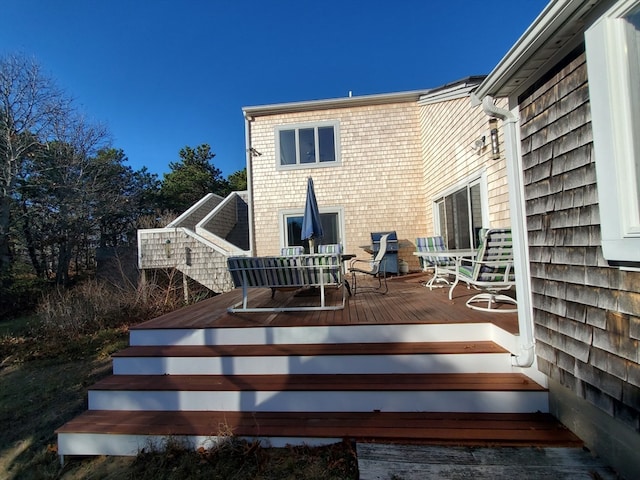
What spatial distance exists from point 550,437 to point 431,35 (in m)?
14.8

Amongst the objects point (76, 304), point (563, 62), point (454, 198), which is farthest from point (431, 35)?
point (76, 304)

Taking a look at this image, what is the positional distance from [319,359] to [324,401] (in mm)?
371

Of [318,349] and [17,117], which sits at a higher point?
[17,117]

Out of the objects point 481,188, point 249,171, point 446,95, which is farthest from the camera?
point 249,171

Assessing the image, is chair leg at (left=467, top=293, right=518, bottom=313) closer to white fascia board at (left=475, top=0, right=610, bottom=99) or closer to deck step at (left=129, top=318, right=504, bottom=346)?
deck step at (left=129, top=318, right=504, bottom=346)

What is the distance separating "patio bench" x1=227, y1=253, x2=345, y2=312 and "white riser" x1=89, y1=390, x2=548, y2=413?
1.15 m

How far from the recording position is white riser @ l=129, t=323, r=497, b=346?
294 cm

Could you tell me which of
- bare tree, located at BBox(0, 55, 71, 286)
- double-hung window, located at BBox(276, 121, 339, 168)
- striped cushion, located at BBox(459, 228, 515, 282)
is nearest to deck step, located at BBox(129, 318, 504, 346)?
striped cushion, located at BBox(459, 228, 515, 282)

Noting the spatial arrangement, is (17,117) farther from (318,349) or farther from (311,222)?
(318,349)

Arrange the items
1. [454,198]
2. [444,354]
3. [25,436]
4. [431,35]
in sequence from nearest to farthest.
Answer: [444,354]
[25,436]
[454,198]
[431,35]

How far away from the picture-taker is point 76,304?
21.9 ft

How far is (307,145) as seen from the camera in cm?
909

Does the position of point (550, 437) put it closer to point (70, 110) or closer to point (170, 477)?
point (170, 477)

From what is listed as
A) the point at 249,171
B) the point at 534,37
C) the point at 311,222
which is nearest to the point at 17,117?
the point at 249,171
